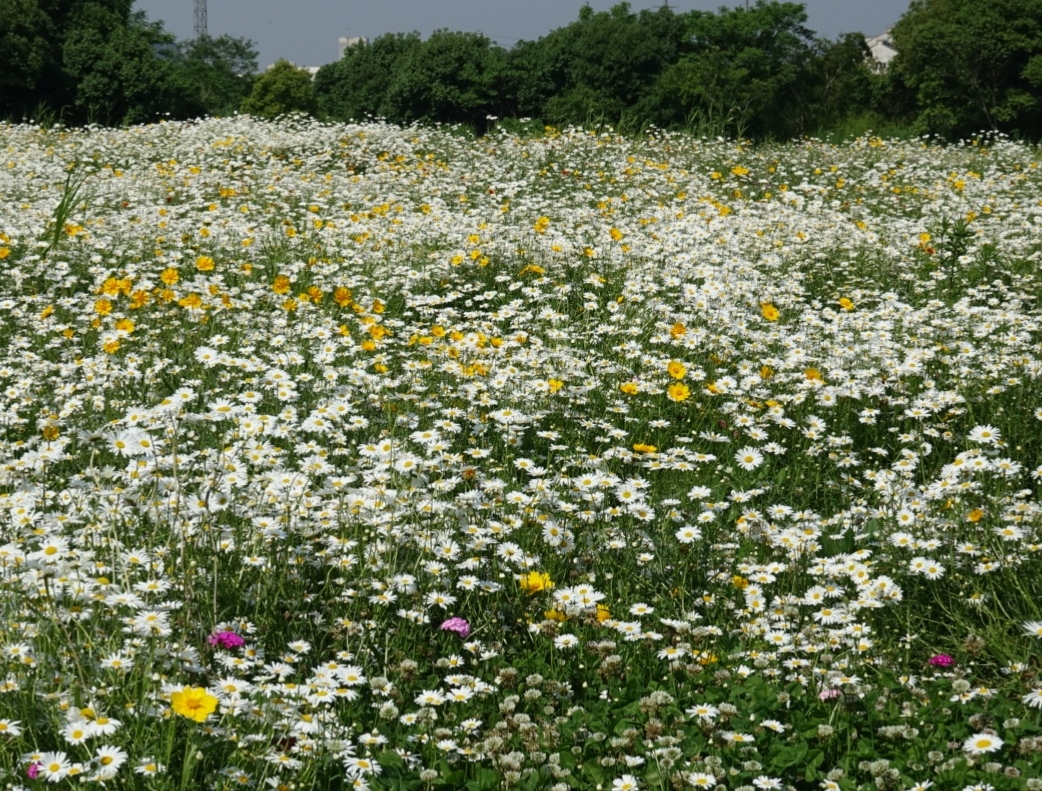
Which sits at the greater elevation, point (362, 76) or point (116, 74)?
point (362, 76)

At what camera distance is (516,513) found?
3398mm

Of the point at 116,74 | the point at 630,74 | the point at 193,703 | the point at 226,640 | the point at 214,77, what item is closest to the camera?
the point at 193,703

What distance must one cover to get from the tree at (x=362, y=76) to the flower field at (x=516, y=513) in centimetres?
2547

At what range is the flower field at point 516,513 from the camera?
7.59 ft

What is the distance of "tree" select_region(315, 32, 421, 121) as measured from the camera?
31641 mm

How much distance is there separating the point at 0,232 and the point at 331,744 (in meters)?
5.43

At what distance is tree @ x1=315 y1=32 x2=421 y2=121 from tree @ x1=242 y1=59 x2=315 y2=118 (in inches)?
29.6

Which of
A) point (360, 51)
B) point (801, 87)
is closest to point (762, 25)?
point (801, 87)

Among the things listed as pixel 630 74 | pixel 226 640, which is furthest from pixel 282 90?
pixel 226 640

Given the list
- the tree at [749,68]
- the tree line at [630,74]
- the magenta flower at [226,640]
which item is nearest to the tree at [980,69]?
the tree line at [630,74]

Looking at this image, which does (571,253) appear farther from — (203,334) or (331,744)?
(331,744)

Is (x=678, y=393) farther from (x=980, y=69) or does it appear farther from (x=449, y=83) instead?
(x=980, y=69)

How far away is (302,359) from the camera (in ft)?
14.6

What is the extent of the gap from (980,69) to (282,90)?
69.8 ft
